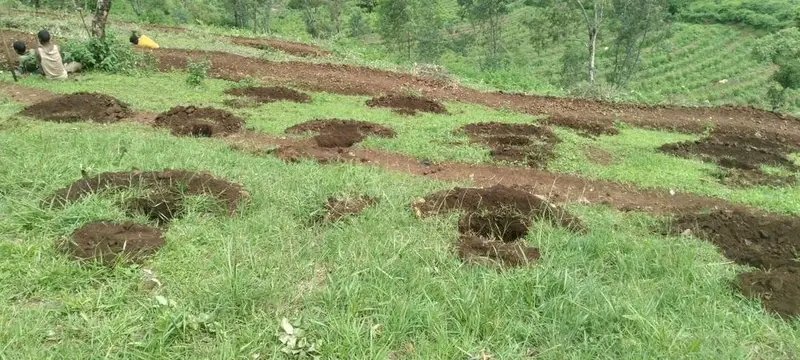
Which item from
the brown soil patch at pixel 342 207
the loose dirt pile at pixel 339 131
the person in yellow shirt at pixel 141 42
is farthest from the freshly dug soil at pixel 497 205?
the person in yellow shirt at pixel 141 42

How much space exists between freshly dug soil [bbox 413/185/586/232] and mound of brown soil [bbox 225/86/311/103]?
7.07m

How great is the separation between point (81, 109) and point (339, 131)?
14.2 ft

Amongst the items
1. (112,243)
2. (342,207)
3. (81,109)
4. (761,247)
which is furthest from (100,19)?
(761,247)

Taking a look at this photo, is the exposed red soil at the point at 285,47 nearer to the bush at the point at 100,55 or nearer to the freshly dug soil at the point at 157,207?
the bush at the point at 100,55

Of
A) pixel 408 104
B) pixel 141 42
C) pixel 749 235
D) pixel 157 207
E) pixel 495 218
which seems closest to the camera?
pixel 157 207

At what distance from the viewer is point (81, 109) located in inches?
397

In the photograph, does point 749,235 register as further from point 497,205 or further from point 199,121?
point 199,121

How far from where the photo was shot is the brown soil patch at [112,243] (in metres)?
4.47

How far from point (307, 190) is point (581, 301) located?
10.3 ft

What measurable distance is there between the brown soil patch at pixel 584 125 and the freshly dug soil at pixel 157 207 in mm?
9046

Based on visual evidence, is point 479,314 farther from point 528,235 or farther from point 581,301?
point 528,235

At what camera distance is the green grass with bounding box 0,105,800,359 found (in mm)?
3662

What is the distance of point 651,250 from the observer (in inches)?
205

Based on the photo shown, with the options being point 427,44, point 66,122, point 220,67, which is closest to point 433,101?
point 220,67
